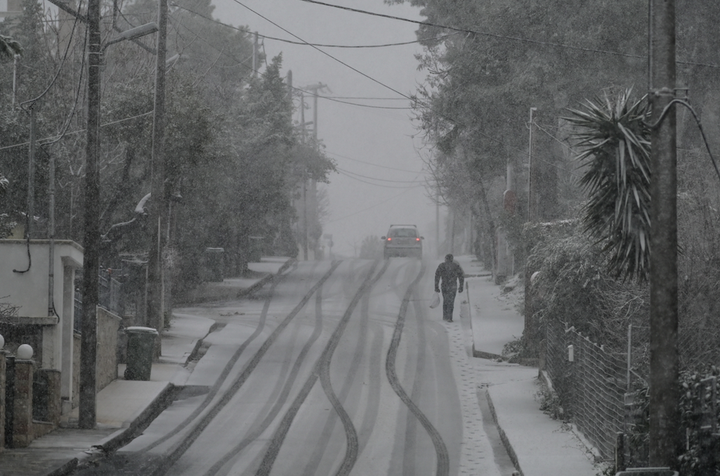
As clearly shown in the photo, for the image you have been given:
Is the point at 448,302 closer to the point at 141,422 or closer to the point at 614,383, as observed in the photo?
the point at 141,422

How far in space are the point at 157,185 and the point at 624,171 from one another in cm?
1475

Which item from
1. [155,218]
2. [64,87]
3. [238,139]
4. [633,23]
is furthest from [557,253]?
[238,139]

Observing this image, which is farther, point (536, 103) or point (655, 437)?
point (536, 103)

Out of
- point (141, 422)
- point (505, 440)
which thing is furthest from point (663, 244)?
point (141, 422)

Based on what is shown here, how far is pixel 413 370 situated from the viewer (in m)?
22.6

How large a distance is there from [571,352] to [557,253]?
3570 mm

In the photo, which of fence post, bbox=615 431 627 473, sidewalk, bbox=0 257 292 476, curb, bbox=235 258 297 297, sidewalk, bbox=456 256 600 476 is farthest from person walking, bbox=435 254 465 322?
fence post, bbox=615 431 627 473

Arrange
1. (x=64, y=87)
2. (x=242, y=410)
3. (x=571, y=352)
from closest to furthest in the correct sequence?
(x=571, y=352) → (x=242, y=410) → (x=64, y=87)

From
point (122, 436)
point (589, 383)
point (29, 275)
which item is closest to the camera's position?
point (589, 383)

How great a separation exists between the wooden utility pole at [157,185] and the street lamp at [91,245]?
559cm

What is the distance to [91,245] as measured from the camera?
17672 millimetres

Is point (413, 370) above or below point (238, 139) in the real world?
below

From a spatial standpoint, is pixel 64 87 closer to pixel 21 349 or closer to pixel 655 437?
pixel 21 349

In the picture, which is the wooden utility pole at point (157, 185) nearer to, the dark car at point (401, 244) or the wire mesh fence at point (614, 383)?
the wire mesh fence at point (614, 383)
